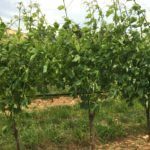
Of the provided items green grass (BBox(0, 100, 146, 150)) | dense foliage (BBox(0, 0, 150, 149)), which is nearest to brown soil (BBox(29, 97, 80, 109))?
green grass (BBox(0, 100, 146, 150))

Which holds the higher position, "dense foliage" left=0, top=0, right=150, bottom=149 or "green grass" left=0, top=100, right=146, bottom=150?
"dense foliage" left=0, top=0, right=150, bottom=149

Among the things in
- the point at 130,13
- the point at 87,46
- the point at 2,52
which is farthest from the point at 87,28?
the point at 2,52

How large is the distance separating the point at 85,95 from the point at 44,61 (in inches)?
32.5

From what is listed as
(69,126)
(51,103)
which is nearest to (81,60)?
(69,126)

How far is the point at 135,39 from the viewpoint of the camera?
676cm

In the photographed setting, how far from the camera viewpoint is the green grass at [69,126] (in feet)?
25.4

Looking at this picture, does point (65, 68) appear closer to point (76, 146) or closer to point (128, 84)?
point (128, 84)

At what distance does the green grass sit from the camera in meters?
7.75

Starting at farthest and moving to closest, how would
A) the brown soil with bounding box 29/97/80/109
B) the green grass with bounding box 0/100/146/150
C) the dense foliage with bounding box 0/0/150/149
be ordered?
the brown soil with bounding box 29/97/80/109, the green grass with bounding box 0/100/146/150, the dense foliage with bounding box 0/0/150/149

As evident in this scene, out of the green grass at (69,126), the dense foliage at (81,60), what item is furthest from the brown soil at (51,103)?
the dense foliage at (81,60)

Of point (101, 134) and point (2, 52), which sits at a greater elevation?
point (2, 52)

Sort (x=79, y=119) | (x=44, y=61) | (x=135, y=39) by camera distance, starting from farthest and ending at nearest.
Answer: (x=79, y=119)
(x=135, y=39)
(x=44, y=61)

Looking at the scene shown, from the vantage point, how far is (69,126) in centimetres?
846

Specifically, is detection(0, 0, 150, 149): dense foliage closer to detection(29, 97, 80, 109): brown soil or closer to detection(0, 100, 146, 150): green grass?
detection(0, 100, 146, 150): green grass
